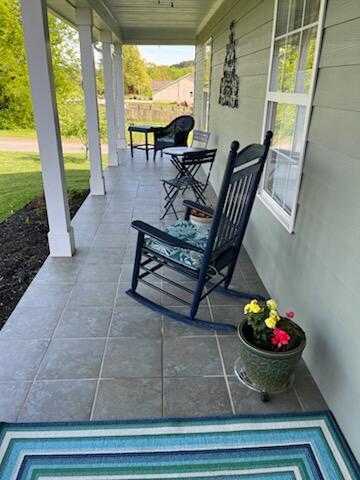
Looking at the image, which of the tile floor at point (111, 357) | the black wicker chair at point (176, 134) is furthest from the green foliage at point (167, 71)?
the tile floor at point (111, 357)

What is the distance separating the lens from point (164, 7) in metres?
5.66

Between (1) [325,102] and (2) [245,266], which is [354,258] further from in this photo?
(2) [245,266]

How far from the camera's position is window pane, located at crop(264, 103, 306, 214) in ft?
7.54

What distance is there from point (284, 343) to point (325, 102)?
119 centimetres

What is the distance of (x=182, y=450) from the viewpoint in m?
1.54

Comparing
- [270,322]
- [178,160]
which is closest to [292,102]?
[270,322]

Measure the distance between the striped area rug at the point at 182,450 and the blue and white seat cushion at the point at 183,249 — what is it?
0.92m

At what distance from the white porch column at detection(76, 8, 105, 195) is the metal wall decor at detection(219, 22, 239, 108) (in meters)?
1.63

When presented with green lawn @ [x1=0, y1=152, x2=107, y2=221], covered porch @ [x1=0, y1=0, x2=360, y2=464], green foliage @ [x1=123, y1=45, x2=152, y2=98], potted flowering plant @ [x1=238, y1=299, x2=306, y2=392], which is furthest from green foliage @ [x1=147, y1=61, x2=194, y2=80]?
potted flowering plant @ [x1=238, y1=299, x2=306, y2=392]

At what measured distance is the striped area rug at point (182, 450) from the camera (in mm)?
1450

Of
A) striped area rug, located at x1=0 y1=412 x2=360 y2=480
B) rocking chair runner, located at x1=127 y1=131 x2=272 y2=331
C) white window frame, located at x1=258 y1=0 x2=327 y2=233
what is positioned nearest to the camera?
striped area rug, located at x1=0 y1=412 x2=360 y2=480

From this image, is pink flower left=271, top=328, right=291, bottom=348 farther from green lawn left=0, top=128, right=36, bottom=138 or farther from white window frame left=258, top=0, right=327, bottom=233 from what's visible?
green lawn left=0, top=128, right=36, bottom=138

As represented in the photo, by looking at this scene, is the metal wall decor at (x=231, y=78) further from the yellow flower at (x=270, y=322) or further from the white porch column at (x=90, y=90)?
the yellow flower at (x=270, y=322)

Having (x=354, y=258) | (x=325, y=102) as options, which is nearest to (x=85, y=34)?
(x=325, y=102)
